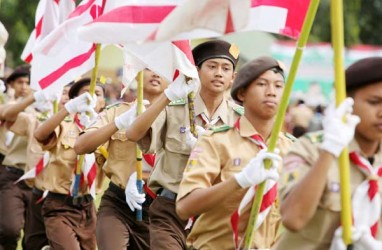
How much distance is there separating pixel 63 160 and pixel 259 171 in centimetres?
495

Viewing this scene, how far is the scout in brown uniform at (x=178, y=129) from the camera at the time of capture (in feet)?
29.0

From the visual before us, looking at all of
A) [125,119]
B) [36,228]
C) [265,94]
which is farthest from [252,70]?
[36,228]

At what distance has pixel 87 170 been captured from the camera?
10.8 meters

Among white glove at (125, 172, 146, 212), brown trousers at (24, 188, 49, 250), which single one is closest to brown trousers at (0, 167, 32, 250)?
brown trousers at (24, 188, 49, 250)

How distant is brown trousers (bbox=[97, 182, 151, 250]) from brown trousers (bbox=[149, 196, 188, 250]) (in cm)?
81

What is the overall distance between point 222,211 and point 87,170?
3789 mm

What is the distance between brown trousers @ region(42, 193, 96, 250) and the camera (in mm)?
10625

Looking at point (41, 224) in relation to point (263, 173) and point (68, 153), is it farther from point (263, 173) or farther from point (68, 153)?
point (263, 173)

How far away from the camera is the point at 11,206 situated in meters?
13.1

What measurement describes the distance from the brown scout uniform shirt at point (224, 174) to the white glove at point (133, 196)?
7.70 feet

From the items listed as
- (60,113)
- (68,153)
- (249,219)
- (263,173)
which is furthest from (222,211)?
(68,153)

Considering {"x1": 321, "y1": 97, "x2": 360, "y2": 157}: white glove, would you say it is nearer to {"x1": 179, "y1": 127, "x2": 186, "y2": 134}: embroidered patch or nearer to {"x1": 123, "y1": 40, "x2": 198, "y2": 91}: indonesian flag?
{"x1": 123, "y1": 40, "x2": 198, "y2": 91}: indonesian flag

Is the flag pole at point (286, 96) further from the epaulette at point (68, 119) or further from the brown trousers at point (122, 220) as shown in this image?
the epaulette at point (68, 119)

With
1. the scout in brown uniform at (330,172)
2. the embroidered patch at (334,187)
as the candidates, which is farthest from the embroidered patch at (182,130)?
the embroidered patch at (334,187)
